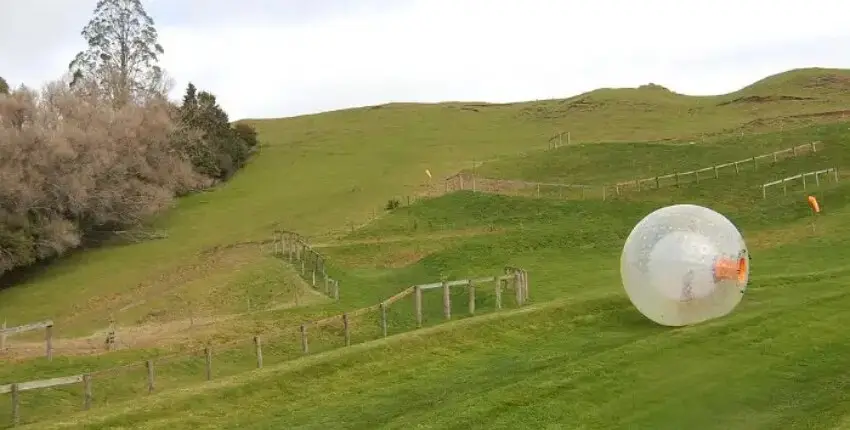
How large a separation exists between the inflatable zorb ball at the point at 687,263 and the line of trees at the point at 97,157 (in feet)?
119

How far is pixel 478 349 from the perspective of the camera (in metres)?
19.5

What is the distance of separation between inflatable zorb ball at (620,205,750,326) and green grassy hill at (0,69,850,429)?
993mm

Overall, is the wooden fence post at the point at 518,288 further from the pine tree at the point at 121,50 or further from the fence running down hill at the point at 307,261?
the pine tree at the point at 121,50

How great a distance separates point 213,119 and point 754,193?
4665 centimetres

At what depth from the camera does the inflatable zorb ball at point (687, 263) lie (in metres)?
15.8

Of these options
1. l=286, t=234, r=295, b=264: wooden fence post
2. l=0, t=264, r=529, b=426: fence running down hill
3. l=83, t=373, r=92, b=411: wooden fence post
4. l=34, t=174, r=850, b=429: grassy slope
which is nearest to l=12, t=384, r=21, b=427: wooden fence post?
l=0, t=264, r=529, b=426: fence running down hill

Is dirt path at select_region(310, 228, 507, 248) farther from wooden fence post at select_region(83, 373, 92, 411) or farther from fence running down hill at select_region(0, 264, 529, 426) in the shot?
→ wooden fence post at select_region(83, 373, 92, 411)

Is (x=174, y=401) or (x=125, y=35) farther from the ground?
(x=125, y=35)

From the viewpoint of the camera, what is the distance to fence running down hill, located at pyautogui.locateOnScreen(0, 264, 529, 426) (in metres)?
18.0

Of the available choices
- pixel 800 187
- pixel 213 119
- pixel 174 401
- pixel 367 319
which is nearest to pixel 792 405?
pixel 174 401

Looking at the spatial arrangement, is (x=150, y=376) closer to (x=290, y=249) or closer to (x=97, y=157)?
(x=290, y=249)

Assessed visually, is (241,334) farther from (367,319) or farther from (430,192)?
(430,192)

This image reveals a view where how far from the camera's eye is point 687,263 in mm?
15719

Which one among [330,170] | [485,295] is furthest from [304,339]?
[330,170]
